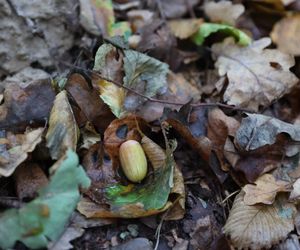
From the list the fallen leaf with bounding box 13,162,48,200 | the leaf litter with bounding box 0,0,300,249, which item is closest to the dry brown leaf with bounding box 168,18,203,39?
the leaf litter with bounding box 0,0,300,249

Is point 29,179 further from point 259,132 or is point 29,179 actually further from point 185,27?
point 185,27

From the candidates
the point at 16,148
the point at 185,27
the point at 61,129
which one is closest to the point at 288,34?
the point at 185,27

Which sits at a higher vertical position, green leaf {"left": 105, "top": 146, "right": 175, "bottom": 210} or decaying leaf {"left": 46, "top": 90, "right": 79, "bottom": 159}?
decaying leaf {"left": 46, "top": 90, "right": 79, "bottom": 159}

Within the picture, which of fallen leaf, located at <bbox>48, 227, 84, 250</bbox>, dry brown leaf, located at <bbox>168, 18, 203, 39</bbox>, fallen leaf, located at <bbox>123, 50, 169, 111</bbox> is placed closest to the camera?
fallen leaf, located at <bbox>48, 227, 84, 250</bbox>

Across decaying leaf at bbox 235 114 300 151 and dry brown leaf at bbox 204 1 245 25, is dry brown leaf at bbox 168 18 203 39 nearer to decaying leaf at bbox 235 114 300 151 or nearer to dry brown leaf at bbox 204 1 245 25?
dry brown leaf at bbox 204 1 245 25

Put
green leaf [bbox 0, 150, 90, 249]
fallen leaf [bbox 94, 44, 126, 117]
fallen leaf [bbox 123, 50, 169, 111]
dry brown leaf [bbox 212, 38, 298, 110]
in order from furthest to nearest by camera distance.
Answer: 1. dry brown leaf [bbox 212, 38, 298, 110]
2. fallen leaf [bbox 123, 50, 169, 111]
3. fallen leaf [bbox 94, 44, 126, 117]
4. green leaf [bbox 0, 150, 90, 249]

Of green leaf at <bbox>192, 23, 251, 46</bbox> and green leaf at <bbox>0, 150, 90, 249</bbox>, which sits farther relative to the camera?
green leaf at <bbox>192, 23, 251, 46</bbox>

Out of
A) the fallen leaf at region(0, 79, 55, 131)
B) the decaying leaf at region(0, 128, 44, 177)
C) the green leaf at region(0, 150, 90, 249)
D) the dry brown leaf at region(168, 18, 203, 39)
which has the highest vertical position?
the fallen leaf at region(0, 79, 55, 131)
